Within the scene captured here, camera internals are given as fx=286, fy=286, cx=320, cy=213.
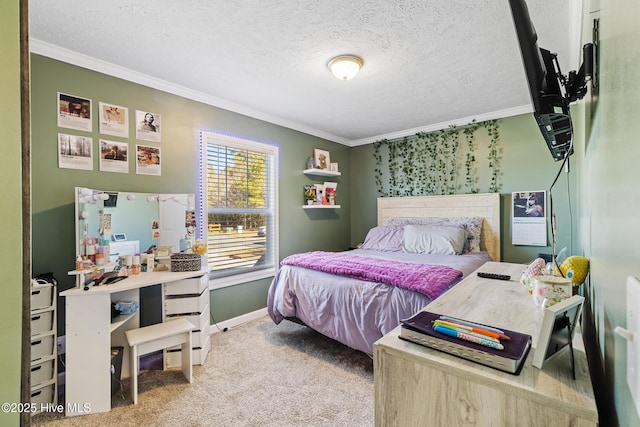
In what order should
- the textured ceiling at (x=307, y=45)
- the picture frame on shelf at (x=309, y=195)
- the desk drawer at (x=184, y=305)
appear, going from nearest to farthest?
the textured ceiling at (x=307, y=45), the desk drawer at (x=184, y=305), the picture frame on shelf at (x=309, y=195)

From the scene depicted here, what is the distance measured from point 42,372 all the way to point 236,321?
1593 millimetres

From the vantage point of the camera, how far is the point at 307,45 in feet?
6.69

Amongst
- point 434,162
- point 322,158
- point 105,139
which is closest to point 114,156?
point 105,139

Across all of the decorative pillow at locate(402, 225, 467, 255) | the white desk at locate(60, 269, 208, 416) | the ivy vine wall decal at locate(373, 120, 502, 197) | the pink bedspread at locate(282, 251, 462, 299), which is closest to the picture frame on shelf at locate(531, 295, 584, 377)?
the pink bedspread at locate(282, 251, 462, 299)

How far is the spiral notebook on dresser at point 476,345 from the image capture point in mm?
669

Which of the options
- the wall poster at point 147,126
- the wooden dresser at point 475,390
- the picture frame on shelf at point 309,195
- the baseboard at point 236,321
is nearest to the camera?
the wooden dresser at point 475,390

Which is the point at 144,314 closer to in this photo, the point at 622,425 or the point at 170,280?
the point at 170,280

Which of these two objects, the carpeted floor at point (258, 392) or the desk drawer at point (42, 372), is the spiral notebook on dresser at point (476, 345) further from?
the desk drawer at point (42, 372)

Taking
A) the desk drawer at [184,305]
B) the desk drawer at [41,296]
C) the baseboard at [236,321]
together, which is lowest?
the baseboard at [236,321]

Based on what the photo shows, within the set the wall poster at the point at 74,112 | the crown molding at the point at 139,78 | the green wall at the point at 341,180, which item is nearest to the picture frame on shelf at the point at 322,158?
the green wall at the point at 341,180

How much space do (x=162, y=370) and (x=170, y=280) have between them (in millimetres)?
768

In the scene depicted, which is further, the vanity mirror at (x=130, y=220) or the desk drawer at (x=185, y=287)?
the desk drawer at (x=185, y=287)

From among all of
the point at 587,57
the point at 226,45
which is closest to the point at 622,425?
the point at 587,57

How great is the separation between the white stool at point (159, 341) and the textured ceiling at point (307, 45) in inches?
80.7
